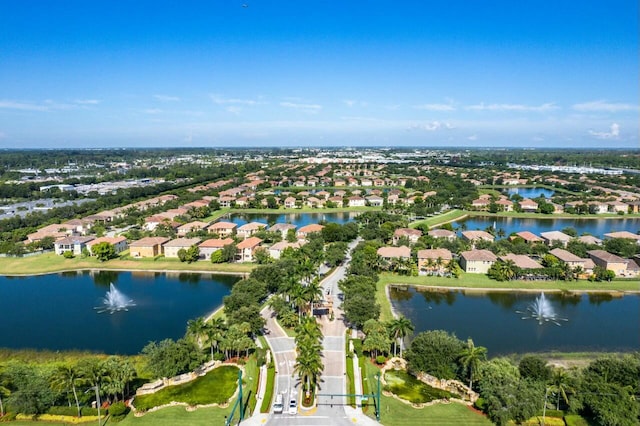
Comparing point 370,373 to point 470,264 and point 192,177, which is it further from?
point 192,177

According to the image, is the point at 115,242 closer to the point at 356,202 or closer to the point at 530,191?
the point at 356,202

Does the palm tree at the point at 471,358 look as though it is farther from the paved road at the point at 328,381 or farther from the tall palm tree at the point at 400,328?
the paved road at the point at 328,381

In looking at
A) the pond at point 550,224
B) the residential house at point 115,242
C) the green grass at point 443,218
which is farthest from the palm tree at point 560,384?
the residential house at point 115,242

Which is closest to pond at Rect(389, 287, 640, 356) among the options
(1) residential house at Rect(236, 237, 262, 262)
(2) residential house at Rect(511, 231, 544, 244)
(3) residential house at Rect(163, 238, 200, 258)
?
(2) residential house at Rect(511, 231, 544, 244)

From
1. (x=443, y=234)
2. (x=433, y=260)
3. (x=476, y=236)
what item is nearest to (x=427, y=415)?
(x=433, y=260)

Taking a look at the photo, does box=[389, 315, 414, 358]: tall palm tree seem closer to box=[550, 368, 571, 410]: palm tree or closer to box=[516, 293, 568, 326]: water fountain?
box=[550, 368, 571, 410]: palm tree

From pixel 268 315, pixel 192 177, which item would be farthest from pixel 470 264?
pixel 192 177
